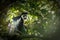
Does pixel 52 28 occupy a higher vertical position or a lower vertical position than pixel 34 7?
lower

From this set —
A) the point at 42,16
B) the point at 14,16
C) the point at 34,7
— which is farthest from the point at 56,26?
the point at 14,16

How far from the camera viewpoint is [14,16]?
2.17 meters

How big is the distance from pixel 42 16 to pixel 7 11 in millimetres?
394

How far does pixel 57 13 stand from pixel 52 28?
0.18 m

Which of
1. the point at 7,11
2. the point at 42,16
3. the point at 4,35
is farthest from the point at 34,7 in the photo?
the point at 4,35

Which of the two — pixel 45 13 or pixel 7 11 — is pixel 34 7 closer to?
pixel 45 13

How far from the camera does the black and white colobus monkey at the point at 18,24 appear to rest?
2134 mm

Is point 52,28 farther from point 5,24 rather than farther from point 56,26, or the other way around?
point 5,24

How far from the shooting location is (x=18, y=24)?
7.07ft

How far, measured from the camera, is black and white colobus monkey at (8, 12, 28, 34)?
213 cm

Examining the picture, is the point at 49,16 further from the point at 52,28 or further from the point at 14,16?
the point at 14,16

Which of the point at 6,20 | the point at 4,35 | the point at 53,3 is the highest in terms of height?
the point at 53,3

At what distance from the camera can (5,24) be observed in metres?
2.15

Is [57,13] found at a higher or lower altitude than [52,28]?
higher
